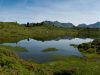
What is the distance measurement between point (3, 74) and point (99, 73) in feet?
75.2

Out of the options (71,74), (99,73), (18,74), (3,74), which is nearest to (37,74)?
(18,74)

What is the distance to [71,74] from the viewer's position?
3772 cm

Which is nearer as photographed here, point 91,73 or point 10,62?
point 10,62

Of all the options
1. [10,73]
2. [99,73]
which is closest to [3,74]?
[10,73]

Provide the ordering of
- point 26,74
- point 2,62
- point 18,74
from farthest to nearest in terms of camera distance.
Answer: point 2,62, point 26,74, point 18,74

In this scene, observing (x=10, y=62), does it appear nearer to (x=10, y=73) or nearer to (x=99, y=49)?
(x=10, y=73)

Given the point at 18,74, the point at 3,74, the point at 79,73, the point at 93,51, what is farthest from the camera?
the point at 93,51

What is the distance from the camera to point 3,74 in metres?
19.8

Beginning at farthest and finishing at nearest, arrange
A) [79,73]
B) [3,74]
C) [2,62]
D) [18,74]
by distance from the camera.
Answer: [79,73], [2,62], [18,74], [3,74]

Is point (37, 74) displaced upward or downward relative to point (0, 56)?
downward

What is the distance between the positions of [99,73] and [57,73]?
9041 mm

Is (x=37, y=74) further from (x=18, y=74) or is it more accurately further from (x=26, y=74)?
(x=18, y=74)

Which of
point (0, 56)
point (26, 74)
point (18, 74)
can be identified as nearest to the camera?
point (18, 74)

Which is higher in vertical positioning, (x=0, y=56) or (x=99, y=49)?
(x=0, y=56)
